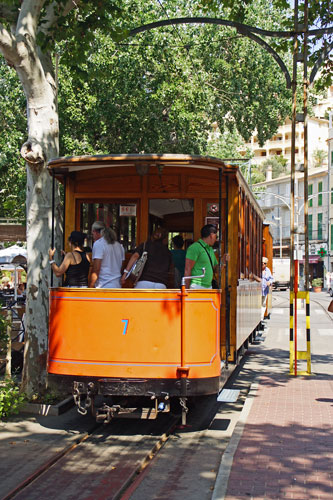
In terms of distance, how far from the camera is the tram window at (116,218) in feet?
30.8

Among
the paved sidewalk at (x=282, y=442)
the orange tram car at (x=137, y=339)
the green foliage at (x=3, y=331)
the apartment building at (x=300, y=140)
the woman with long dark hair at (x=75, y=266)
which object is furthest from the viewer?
the apartment building at (x=300, y=140)

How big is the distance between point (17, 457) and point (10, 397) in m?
1.98

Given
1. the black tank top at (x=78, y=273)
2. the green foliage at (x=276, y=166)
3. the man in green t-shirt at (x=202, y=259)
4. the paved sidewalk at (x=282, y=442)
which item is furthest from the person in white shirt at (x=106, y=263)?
the green foliage at (x=276, y=166)

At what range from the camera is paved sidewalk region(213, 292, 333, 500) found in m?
5.67

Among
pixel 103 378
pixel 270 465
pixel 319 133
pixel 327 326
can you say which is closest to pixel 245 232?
pixel 103 378

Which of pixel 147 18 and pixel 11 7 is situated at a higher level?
pixel 147 18

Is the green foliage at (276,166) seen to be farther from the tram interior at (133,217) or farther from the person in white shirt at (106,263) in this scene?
the person in white shirt at (106,263)

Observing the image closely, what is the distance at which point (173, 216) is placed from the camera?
32.1ft

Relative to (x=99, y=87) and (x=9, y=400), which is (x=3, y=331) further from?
(x=99, y=87)

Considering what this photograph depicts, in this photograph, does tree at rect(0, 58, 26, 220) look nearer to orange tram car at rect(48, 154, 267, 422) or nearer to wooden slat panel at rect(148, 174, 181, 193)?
wooden slat panel at rect(148, 174, 181, 193)

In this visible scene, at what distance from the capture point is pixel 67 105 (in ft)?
71.5

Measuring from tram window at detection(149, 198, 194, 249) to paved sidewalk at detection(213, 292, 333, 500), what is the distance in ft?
7.98

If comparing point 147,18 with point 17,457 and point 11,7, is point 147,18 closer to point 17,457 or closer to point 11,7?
point 11,7

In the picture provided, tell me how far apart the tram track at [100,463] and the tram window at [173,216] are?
8.33 feet
